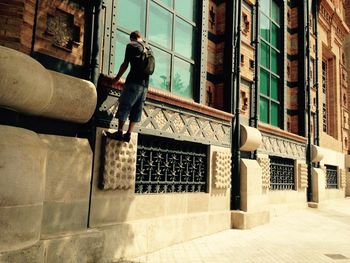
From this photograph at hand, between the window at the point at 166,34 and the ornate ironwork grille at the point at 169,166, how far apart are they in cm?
149

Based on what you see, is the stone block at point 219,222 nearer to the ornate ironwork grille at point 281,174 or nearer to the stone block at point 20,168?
the ornate ironwork grille at point 281,174

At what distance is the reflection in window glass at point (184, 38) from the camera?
8328mm

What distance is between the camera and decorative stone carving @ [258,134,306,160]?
11.1m

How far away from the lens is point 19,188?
377 cm


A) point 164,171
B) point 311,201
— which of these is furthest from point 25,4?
point 311,201

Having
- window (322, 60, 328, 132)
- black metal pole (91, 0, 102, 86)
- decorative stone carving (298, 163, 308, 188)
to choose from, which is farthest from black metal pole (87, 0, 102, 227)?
window (322, 60, 328, 132)

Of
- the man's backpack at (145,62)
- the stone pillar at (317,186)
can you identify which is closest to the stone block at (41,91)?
the man's backpack at (145,62)

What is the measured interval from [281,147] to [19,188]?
1020 centimetres

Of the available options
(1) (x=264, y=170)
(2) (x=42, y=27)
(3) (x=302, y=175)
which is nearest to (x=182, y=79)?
(2) (x=42, y=27)

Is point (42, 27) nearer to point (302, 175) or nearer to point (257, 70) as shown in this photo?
point (257, 70)

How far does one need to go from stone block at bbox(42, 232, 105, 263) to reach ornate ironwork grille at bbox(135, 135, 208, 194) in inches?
59.1

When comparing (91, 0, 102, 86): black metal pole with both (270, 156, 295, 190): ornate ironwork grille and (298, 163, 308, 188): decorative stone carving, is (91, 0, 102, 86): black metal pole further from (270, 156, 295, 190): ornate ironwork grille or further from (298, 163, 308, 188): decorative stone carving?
(298, 163, 308, 188): decorative stone carving

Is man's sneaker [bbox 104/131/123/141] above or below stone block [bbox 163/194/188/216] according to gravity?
above

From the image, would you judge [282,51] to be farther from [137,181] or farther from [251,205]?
[137,181]
